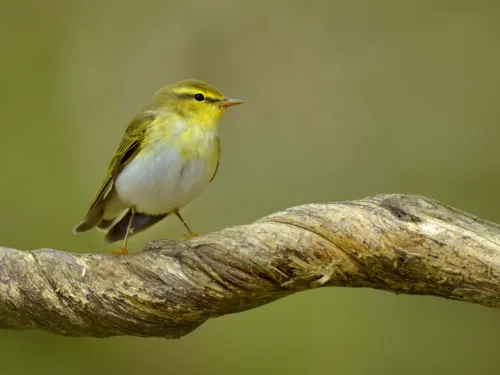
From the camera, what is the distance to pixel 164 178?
10.4ft

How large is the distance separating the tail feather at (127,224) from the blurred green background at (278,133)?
0.92 meters

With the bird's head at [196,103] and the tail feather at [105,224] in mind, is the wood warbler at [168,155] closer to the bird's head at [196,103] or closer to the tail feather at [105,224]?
the bird's head at [196,103]

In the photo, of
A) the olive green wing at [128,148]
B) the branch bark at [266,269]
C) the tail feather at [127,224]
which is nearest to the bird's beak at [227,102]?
the olive green wing at [128,148]

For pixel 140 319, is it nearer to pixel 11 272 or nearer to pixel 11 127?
pixel 11 272

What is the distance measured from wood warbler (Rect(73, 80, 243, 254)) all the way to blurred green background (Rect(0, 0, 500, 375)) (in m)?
1.25

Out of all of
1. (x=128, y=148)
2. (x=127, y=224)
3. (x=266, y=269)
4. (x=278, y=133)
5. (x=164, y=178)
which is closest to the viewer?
(x=266, y=269)

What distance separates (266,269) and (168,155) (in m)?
0.96

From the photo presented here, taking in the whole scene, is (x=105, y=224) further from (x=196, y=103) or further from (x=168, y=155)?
(x=196, y=103)

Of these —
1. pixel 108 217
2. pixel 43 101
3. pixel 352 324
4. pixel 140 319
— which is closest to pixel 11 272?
pixel 140 319

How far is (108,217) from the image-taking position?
11.9ft

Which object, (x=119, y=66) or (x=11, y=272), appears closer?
(x=11, y=272)

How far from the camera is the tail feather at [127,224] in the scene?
3.62 m

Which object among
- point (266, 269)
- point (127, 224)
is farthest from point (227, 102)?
point (266, 269)

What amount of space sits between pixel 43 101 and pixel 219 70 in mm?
1389
